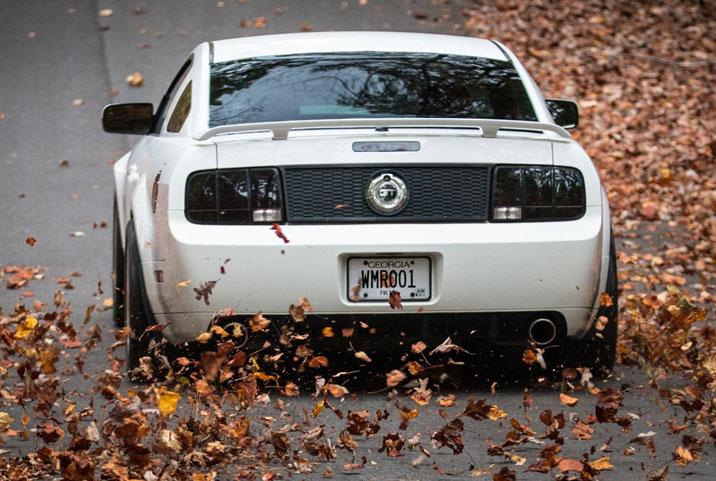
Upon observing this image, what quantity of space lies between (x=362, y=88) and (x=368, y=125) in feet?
2.28

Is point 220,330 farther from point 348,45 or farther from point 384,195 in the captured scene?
point 348,45

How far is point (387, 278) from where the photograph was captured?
233 inches

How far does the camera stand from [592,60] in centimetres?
1708

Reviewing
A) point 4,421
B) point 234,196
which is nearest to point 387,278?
point 234,196

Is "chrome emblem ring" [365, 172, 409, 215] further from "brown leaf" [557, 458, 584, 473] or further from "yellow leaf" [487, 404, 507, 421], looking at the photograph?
"brown leaf" [557, 458, 584, 473]

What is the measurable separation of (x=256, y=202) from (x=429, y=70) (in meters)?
1.46

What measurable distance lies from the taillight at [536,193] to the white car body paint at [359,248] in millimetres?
35

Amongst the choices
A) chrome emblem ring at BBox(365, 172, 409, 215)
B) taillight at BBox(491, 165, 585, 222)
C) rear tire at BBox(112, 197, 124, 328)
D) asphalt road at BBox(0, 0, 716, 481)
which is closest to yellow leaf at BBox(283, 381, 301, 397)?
asphalt road at BBox(0, 0, 716, 481)

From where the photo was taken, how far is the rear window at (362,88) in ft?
21.4

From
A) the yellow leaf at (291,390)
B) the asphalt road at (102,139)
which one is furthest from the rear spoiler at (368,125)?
the asphalt road at (102,139)

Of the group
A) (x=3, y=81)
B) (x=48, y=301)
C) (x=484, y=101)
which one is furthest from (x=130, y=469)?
(x=3, y=81)

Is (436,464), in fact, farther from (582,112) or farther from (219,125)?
(582,112)

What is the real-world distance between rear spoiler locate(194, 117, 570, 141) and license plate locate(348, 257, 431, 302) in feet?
1.86

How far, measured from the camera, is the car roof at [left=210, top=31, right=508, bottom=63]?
7121 mm
